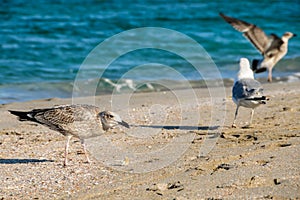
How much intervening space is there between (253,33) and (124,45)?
7.95m

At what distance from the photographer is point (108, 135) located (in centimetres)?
834

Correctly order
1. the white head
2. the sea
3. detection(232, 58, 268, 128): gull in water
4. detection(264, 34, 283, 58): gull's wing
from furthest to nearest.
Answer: the sea, detection(264, 34, 283, 58): gull's wing, the white head, detection(232, 58, 268, 128): gull in water

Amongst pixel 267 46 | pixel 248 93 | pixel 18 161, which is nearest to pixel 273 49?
pixel 267 46

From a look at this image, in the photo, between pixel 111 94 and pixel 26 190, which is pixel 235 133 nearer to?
pixel 26 190

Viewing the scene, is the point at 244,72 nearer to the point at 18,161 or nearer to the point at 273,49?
the point at 273,49

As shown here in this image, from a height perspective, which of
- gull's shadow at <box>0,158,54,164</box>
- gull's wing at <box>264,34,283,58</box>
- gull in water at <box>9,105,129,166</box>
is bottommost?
gull's shadow at <box>0,158,54,164</box>

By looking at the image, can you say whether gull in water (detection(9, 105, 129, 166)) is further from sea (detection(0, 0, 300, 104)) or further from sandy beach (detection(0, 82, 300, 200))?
sea (detection(0, 0, 300, 104))

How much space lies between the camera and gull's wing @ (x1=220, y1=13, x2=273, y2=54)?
1117 centimetres

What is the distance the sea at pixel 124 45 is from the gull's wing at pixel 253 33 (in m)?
1.96

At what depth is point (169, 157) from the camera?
709 centimetres

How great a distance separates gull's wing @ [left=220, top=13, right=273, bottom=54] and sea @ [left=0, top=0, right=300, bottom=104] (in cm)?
196

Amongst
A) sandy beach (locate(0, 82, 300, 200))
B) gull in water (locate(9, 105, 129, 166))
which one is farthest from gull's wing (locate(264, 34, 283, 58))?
gull in water (locate(9, 105, 129, 166))

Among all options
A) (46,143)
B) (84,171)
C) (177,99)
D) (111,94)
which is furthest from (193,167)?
(111,94)

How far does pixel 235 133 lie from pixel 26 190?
3076mm
